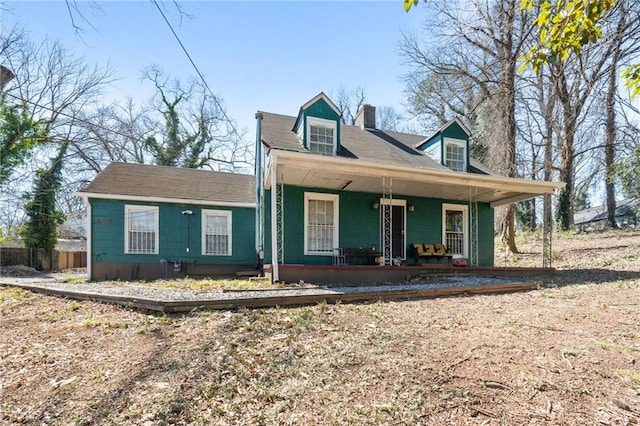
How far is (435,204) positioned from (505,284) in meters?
4.67

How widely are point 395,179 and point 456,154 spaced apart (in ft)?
12.9

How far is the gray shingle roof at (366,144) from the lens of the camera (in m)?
10.4

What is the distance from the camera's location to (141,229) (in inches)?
452

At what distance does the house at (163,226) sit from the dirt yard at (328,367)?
596cm

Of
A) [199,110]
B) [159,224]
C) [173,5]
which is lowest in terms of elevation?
[159,224]

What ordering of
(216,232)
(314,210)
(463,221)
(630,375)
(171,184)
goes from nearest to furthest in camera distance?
(630,375) → (314,210) → (463,221) → (216,232) → (171,184)

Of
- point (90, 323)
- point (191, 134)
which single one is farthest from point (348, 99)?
point (90, 323)

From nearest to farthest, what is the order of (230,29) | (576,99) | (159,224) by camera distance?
(230,29)
(159,224)
(576,99)

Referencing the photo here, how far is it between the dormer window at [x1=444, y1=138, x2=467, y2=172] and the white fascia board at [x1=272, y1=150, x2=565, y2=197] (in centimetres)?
219

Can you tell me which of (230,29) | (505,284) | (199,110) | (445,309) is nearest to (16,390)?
(445,309)

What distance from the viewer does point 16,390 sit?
10.5ft

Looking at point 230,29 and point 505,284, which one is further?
point 505,284

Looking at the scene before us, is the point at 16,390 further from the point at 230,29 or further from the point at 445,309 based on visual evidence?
the point at 230,29

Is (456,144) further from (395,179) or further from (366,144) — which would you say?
(395,179)
